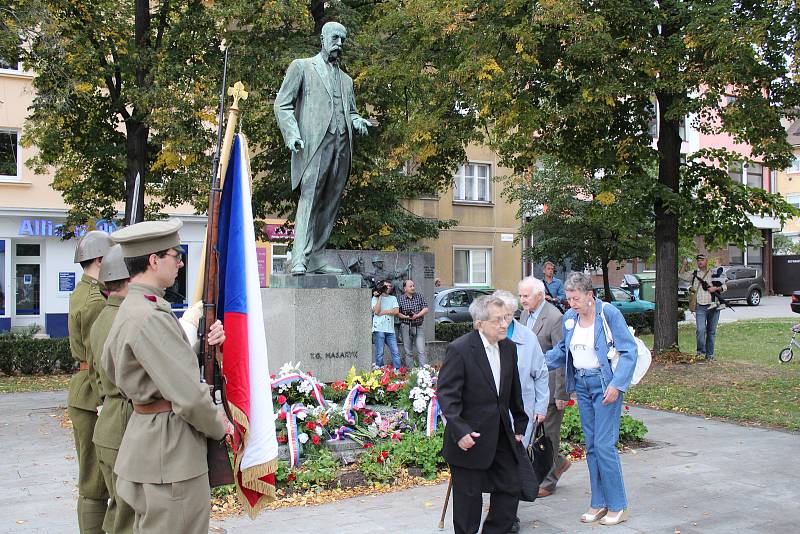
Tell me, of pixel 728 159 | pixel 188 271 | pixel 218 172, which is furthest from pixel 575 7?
pixel 188 271

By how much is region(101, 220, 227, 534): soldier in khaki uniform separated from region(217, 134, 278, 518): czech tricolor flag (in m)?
0.76

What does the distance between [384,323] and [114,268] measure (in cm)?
1084

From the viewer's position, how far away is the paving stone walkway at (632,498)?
6.23 m

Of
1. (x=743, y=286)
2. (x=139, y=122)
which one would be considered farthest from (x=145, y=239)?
(x=743, y=286)

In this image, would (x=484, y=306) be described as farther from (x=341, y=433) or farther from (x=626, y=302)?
(x=626, y=302)

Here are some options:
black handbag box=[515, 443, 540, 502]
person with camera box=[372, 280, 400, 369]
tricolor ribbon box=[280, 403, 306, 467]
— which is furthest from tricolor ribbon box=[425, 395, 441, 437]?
person with camera box=[372, 280, 400, 369]

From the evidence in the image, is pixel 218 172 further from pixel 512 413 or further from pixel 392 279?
pixel 392 279

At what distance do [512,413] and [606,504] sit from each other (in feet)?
4.68

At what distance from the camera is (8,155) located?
25.9 meters

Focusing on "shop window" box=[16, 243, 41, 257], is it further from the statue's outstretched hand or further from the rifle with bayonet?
the rifle with bayonet

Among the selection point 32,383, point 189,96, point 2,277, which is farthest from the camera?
point 2,277

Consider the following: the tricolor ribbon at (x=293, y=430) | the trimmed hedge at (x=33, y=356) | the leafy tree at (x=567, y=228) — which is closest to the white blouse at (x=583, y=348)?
the tricolor ribbon at (x=293, y=430)

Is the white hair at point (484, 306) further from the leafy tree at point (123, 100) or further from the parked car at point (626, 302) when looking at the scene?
the parked car at point (626, 302)

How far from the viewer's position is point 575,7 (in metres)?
14.6
